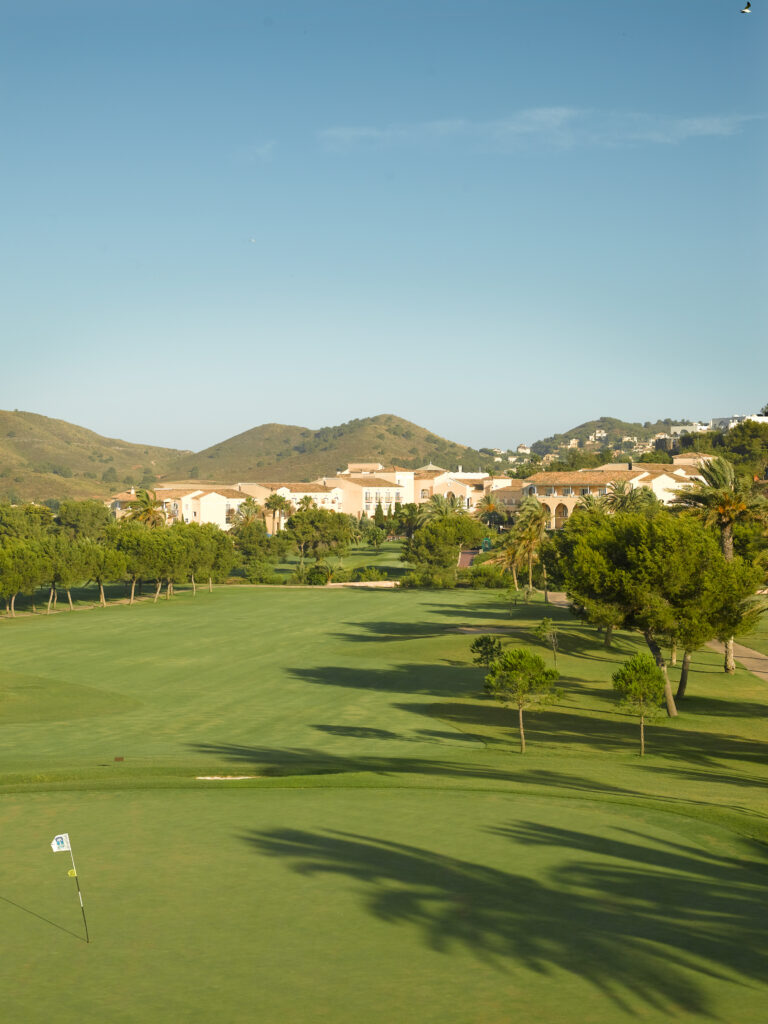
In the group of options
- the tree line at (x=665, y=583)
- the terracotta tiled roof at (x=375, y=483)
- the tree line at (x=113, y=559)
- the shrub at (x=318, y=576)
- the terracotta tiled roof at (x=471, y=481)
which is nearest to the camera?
the tree line at (x=665, y=583)

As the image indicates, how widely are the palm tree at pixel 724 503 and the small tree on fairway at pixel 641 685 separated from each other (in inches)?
740

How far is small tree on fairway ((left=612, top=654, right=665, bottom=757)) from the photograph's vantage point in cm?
3325

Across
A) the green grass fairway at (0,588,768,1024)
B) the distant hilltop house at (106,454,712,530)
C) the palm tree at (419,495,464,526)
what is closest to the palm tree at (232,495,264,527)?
the distant hilltop house at (106,454,712,530)

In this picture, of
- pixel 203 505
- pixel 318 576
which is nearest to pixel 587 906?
pixel 318 576

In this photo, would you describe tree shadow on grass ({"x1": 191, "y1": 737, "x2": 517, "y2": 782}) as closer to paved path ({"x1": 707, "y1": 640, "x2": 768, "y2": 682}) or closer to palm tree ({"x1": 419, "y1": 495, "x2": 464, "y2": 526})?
paved path ({"x1": 707, "y1": 640, "x2": 768, "y2": 682})

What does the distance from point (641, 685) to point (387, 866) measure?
17.9 m

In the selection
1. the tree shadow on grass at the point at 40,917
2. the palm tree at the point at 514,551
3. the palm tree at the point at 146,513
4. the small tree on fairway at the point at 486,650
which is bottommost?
the tree shadow on grass at the point at 40,917

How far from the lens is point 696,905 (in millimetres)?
15656

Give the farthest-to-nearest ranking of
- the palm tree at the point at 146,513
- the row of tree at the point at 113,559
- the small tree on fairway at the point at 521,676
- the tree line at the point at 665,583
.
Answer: the palm tree at the point at 146,513 → the row of tree at the point at 113,559 → the tree line at the point at 665,583 → the small tree on fairway at the point at 521,676

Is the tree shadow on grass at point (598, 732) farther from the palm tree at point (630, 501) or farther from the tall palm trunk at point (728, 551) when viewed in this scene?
the palm tree at point (630, 501)

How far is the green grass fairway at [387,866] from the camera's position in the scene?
41.9 ft

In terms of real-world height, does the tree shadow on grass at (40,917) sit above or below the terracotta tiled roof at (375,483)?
below

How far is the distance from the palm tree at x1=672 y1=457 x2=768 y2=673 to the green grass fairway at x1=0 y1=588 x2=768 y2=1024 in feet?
42.3

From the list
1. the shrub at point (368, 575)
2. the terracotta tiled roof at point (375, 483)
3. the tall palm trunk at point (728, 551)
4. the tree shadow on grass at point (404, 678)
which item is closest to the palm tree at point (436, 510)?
the shrub at point (368, 575)
